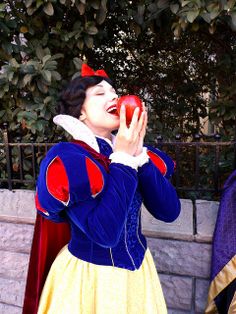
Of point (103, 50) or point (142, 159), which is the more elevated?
point (103, 50)

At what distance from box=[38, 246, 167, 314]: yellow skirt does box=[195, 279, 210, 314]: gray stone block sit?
0.58 meters

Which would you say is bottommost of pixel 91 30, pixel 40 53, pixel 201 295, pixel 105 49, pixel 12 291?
pixel 12 291

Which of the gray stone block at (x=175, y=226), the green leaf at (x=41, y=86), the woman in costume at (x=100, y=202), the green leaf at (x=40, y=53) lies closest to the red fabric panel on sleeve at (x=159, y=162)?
the woman in costume at (x=100, y=202)

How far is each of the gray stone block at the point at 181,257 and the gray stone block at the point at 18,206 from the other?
75 cm

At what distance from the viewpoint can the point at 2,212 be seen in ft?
7.07

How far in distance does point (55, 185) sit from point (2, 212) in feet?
4.00

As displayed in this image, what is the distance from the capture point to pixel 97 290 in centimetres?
123

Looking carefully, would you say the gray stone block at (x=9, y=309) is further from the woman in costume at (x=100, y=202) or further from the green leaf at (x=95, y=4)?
the green leaf at (x=95, y=4)

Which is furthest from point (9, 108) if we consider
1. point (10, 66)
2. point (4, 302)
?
point (4, 302)

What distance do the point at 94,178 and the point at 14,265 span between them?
1.41 meters

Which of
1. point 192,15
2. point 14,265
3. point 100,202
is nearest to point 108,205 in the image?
point 100,202

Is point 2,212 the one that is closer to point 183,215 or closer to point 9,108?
point 9,108

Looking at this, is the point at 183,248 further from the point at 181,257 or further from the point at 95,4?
the point at 95,4

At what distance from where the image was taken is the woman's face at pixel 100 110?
3.96ft
